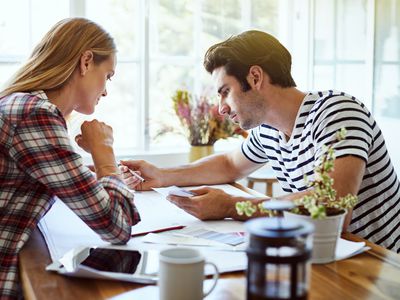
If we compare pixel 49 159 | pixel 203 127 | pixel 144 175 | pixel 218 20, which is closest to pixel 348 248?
pixel 49 159

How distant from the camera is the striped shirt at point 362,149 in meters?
1.85

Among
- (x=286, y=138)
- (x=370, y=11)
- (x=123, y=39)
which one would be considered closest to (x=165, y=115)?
(x=123, y=39)

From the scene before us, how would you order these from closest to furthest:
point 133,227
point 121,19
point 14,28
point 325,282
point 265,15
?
point 325,282, point 133,227, point 14,28, point 121,19, point 265,15

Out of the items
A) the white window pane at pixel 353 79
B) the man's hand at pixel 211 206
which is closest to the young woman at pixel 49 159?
the man's hand at pixel 211 206

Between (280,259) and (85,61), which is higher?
(85,61)

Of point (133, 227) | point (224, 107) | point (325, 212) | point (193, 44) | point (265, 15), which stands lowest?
point (133, 227)

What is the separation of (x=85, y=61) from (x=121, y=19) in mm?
2274

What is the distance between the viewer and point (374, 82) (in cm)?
373

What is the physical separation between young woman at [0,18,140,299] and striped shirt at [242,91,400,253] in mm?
628

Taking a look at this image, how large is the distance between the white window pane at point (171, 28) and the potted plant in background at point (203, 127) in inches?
22.1

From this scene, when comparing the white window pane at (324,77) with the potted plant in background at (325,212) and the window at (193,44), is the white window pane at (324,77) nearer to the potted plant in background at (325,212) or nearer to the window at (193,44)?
the window at (193,44)

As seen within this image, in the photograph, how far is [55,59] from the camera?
1.67 m

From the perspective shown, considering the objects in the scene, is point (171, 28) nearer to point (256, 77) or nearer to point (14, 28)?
point (14, 28)

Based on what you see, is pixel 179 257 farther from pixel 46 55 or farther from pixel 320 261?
pixel 46 55
